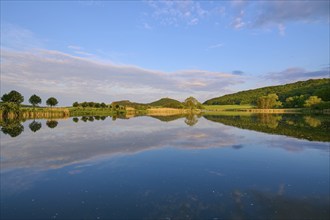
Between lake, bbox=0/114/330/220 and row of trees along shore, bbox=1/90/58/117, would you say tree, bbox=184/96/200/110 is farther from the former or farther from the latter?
lake, bbox=0/114/330/220

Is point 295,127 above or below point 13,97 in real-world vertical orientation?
below

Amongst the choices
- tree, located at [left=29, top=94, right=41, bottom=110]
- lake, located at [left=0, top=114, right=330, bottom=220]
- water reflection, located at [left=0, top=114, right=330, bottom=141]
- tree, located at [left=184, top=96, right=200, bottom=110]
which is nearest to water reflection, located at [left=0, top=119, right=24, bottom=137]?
A: water reflection, located at [left=0, top=114, right=330, bottom=141]

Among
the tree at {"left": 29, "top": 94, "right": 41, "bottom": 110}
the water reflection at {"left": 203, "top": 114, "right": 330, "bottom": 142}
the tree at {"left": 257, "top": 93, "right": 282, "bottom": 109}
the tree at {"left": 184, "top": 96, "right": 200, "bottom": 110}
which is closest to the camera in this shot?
the water reflection at {"left": 203, "top": 114, "right": 330, "bottom": 142}

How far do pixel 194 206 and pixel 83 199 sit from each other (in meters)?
4.25

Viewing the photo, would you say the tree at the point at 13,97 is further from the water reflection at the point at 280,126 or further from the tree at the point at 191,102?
the tree at the point at 191,102

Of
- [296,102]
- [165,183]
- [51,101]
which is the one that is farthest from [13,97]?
[296,102]

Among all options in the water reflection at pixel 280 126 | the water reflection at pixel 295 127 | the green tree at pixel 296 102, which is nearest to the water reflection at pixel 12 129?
the water reflection at pixel 280 126

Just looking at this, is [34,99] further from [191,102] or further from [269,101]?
[269,101]

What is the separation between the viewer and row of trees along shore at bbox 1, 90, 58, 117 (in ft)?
204

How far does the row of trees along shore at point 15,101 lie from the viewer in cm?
6214

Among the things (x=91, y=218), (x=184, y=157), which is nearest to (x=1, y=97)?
(x=184, y=157)

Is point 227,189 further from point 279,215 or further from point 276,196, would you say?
point 279,215

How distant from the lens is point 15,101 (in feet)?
275

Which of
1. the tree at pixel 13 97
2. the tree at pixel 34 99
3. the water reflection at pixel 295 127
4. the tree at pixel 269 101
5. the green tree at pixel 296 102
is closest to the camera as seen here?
the water reflection at pixel 295 127
